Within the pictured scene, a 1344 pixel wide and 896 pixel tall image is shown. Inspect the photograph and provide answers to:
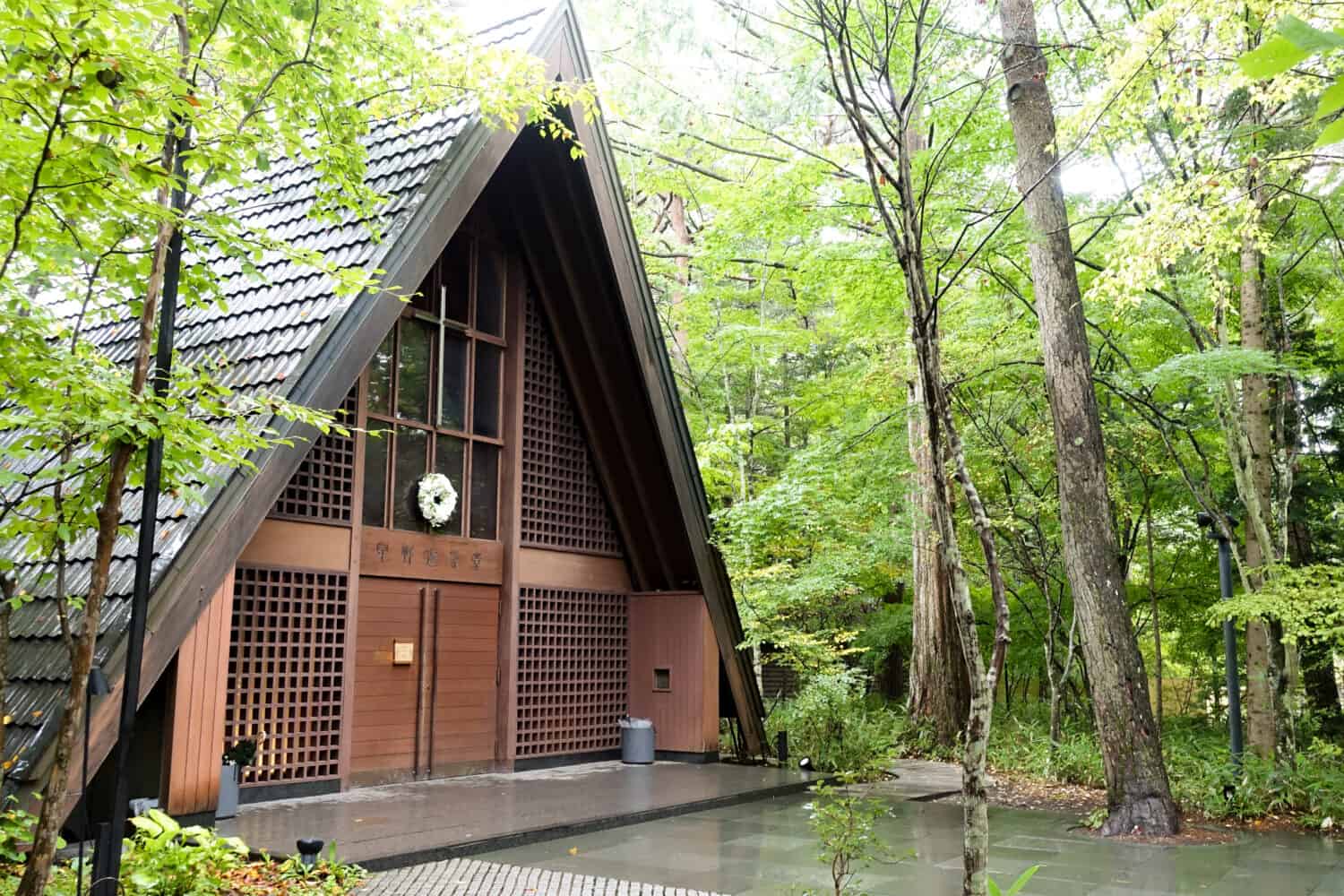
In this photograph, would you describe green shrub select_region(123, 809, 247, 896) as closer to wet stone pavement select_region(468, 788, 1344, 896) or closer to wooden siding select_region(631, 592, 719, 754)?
wet stone pavement select_region(468, 788, 1344, 896)

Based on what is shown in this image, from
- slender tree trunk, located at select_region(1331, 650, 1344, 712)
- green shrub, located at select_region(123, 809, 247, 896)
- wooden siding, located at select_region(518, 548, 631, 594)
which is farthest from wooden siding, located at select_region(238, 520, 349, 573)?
slender tree trunk, located at select_region(1331, 650, 1344, 712)

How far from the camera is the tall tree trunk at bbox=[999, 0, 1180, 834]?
287 inches

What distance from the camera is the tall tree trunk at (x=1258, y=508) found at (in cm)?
859

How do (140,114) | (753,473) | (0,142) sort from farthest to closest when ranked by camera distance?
(753,473) → (140,114) → (0,142)

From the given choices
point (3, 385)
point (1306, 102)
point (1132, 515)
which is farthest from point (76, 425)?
point (1132, 515)

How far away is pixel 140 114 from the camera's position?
360 cm

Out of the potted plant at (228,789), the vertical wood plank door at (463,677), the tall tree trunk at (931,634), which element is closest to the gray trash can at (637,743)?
the vertical wood plank door at (463,677)

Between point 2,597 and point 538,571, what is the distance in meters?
5.87

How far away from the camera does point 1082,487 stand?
7.56 metres

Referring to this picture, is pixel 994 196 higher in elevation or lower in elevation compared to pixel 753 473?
higher

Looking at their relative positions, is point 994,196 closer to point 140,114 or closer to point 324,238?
point 324,238

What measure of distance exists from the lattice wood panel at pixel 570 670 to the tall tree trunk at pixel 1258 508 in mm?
5832

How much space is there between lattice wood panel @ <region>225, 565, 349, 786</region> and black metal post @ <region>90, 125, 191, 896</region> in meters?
3.51

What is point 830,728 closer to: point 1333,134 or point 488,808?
point 488,808
